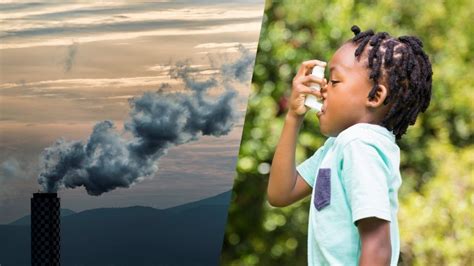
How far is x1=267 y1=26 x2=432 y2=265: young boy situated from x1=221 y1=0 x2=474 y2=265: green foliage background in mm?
2058

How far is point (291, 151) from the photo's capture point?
7.01 feet

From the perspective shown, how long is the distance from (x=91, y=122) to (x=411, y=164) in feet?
4.74

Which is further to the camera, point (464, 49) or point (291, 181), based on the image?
point (464, 49)

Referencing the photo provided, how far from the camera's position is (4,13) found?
4.03 metres

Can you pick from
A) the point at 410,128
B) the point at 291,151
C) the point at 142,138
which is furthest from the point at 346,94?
the point at 410,128

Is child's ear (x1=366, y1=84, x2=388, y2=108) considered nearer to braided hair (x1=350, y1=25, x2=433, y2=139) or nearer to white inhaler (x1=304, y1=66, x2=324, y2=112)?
braided hair (x1=350, y1=25, x2=433, y2=139)

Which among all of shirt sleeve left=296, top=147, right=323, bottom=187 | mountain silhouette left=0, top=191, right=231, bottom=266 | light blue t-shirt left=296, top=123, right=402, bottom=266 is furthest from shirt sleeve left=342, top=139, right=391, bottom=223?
mountain silhouette left=0, top=191, right=231, bottom=266

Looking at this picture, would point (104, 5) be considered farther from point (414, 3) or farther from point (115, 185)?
point (414, 3)

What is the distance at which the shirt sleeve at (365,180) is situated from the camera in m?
1.86

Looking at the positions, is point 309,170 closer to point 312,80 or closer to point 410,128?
point 312,80

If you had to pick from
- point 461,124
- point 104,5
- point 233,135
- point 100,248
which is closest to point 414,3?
point 461,124

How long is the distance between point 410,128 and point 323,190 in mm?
2302

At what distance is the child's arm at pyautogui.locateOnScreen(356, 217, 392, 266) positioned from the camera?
1.87 metres

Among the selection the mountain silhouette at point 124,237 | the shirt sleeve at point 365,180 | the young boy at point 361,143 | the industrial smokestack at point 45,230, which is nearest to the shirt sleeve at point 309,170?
the young boy at point 361,143
